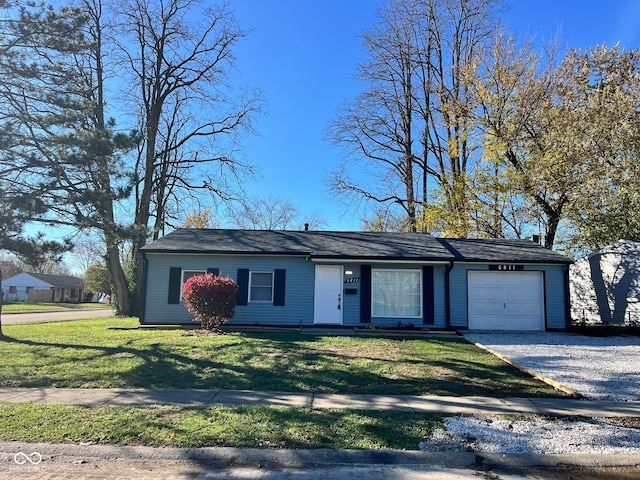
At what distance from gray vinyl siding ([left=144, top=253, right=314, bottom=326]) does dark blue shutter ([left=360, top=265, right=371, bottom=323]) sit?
5.91 feet

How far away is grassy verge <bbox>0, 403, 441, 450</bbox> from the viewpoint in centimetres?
495

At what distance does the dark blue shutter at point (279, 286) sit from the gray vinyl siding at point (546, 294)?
239 inches

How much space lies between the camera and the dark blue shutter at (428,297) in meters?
15.5

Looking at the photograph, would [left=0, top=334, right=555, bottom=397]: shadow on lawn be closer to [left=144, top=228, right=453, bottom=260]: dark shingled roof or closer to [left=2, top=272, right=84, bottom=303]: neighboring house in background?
[left=144, top=228, right=453, bottom=260]: dark shingled roof

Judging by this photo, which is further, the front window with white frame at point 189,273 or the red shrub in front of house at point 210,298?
the front window with white frame at point 189,273

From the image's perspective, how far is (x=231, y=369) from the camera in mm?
8516

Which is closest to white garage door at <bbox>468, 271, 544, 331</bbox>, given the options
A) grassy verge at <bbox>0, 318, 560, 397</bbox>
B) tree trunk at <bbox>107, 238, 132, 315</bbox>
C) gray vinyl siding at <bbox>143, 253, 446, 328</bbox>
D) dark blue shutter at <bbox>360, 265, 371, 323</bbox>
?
gray vinyl siding at <bbox>143, 253, 446, 328</bbox>

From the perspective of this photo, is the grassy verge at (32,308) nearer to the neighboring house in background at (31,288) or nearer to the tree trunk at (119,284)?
the tree trunk at (119,284)

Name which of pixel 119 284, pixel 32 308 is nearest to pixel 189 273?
pixel 119 284

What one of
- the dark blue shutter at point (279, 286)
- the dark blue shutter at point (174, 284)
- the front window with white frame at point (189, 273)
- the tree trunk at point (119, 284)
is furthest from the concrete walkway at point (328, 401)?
the tree trunk at point (119, 284)

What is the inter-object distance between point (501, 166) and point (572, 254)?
6.24 metres

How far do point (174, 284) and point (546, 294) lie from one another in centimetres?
1346

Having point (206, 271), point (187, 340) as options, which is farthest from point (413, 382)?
point (206, 271)

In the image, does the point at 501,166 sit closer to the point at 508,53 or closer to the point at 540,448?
the point at 508,53
